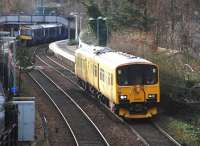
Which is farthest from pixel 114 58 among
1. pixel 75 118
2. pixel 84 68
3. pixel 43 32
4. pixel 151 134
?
pixel 43 32

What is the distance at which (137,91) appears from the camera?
24.6 meters

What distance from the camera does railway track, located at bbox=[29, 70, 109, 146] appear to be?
70.5ft

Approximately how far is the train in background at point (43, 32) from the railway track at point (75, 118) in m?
30.8

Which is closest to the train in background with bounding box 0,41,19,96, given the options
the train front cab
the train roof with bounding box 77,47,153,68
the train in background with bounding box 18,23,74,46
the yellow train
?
the train roof with bounding box 77,47,153,68

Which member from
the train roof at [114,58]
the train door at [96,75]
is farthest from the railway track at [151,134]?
the train door at [96,75]

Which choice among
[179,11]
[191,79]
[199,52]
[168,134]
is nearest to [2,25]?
[179,11]

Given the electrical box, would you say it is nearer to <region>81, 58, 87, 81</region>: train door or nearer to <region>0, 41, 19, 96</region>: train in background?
<region>0, 41, 19, 96</region>: train in background

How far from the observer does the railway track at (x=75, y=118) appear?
2150 centimetres

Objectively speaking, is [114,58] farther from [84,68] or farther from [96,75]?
[84,68]

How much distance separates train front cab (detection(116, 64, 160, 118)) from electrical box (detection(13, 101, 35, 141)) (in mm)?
5488

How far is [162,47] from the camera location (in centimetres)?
3981

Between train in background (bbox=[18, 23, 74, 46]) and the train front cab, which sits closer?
the train front cab

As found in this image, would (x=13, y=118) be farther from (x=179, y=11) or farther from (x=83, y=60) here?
(x=179, y=11)

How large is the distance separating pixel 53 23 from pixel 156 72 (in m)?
66.9
